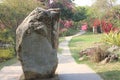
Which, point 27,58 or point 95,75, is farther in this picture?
point 95,75

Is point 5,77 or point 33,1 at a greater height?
point 33,1

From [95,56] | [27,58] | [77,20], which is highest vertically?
[27,58]

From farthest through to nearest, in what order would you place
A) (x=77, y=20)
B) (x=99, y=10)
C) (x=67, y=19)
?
(x=77, y=20) < (x=67, y=19) < (x=99, y=10)

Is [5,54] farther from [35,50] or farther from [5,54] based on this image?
[35,50]

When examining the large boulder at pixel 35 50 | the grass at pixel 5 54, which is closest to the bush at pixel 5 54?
the grass at pixel 5 54

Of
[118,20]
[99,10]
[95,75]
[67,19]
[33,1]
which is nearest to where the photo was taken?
[95,75]

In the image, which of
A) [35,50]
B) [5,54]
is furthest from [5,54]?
[35,50]

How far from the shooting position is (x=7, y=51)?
16.1 meters

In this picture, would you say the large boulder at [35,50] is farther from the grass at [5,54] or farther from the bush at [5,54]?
the grass at [5,54]

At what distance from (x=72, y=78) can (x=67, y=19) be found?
32678mm

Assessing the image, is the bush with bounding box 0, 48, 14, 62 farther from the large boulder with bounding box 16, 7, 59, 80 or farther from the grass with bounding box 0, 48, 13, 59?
the large boulder with bounding box 16, 7, 59, 80

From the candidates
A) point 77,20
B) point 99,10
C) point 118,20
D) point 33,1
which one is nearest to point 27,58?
point 33,1

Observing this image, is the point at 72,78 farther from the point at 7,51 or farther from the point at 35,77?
the point at 7,51

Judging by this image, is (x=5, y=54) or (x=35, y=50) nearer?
(x=35, y=50)
